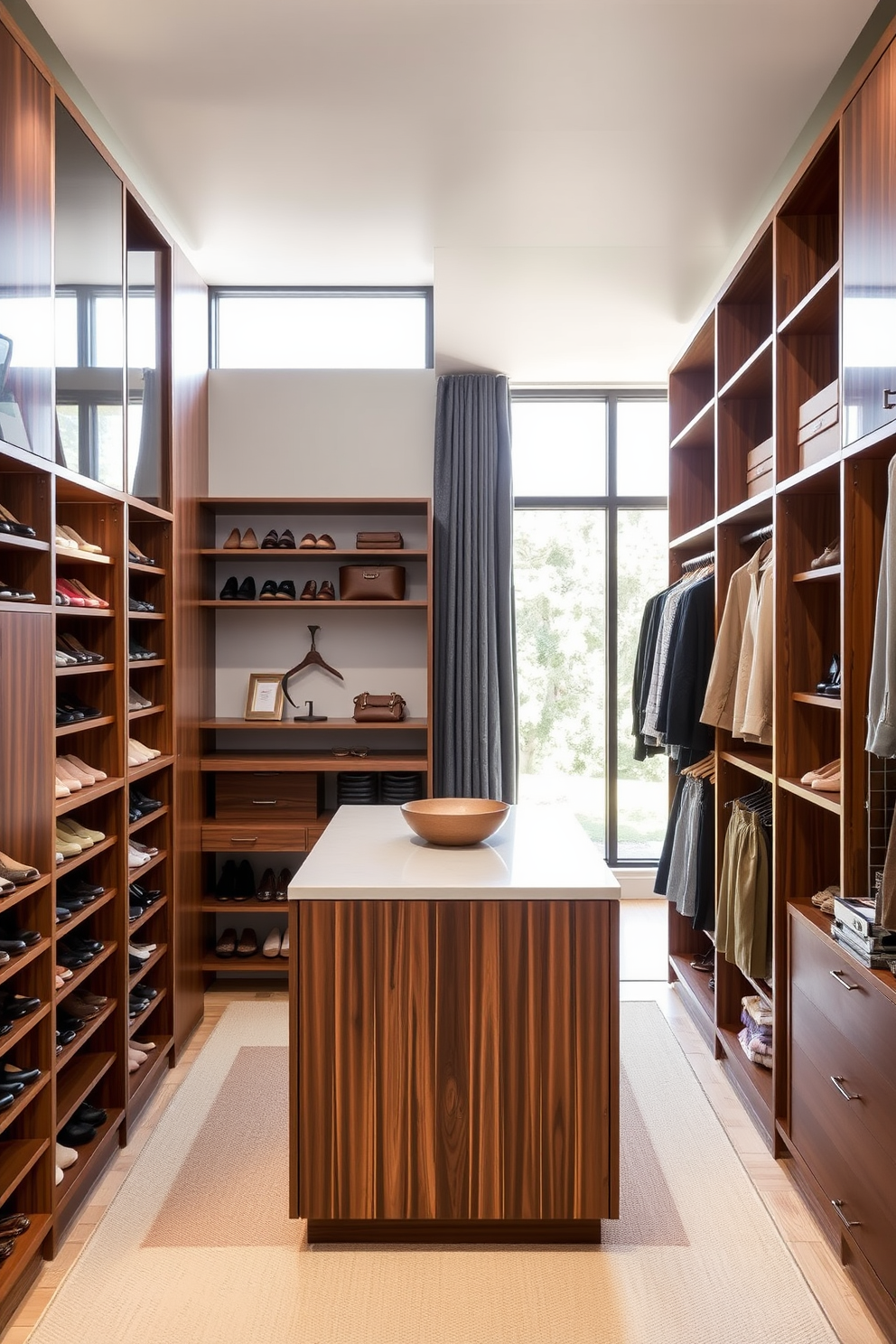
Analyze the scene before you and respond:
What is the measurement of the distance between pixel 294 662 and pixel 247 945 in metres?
1.27

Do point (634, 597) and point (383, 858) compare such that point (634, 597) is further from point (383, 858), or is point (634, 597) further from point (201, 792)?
point (383, 858)

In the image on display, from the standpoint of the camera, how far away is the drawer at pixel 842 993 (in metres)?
1.81

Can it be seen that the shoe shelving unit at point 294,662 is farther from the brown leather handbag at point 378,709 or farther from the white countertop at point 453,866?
the white countertop at point 453,866

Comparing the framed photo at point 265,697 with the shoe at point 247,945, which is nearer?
the shoe at point 247,945

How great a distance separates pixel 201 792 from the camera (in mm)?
3902

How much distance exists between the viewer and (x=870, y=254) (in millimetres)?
1946

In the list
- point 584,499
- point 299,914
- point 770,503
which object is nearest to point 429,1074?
point 299,914

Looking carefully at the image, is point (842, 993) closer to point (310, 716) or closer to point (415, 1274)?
point (415, 1274)

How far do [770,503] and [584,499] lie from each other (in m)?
2.36

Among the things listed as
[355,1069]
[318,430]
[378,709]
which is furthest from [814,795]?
[318,430]

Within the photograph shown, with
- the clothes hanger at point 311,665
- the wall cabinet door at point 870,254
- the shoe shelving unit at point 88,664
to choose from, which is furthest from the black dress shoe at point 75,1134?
the wall cabinet door at point 870,254

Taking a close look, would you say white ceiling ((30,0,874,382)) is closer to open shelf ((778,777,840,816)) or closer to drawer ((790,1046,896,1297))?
open shelf ((778,777,840,816))

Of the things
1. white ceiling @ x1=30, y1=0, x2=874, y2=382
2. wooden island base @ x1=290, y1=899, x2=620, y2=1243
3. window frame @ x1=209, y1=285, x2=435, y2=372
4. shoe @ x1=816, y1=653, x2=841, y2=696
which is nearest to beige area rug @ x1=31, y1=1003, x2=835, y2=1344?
wooden island base @ x1=290, y1=899, x2=620, y2=1243

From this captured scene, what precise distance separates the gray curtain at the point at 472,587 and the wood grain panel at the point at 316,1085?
2459mm
